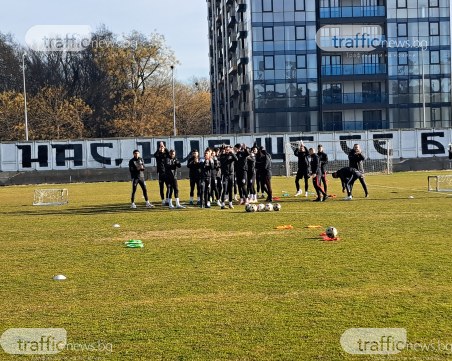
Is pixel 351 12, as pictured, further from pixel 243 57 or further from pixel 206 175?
pixel 206 175

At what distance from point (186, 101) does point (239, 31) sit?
1675cm

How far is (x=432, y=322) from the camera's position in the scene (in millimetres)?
7625

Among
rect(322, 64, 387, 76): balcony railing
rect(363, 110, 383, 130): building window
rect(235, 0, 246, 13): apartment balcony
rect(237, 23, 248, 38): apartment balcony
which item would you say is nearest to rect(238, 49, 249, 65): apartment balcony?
rect(237, 23, 248, 38): apartment balcony

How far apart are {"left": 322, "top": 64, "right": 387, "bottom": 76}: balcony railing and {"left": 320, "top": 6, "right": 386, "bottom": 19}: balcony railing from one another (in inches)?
184

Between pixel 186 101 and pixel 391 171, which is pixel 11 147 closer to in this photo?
pixel 391 171

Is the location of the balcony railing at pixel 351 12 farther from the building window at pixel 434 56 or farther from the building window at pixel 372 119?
the building window at pixel 372 119

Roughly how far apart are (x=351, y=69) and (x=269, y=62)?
309 inches

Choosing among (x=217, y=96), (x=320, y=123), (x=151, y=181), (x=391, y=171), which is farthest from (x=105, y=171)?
(x=217, y=96)

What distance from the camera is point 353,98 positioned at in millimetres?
71688

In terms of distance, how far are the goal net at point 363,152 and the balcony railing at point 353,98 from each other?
20.1m

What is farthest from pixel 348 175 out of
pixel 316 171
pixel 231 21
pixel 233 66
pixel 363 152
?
pixel 233 66

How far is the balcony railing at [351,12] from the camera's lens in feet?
231

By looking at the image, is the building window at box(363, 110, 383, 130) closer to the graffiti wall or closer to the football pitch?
the graffiti wall

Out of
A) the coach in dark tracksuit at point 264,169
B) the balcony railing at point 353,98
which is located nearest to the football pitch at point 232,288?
the coach in dark tracksuit at point 264,169
